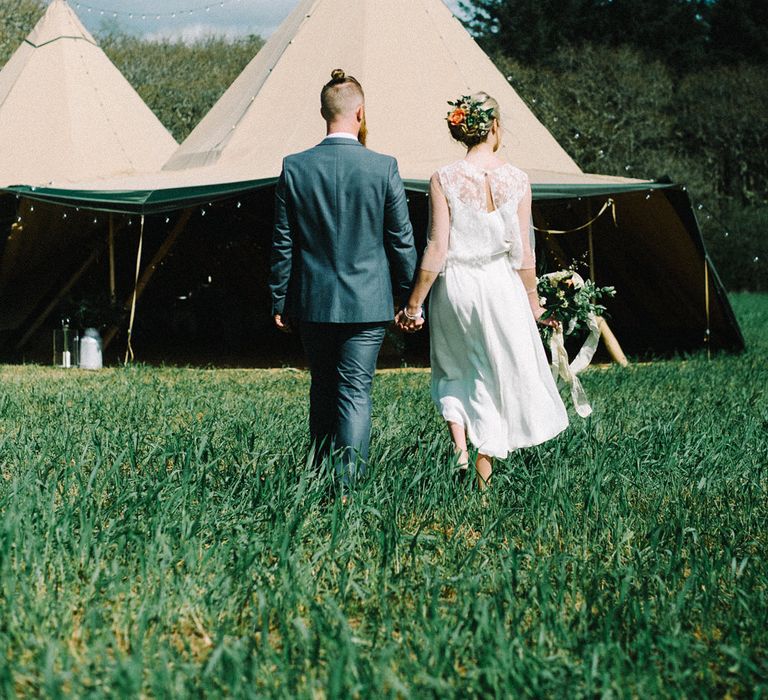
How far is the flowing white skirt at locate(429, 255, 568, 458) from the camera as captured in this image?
12.3 feet

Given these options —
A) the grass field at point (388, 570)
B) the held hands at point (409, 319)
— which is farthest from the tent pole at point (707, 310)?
the held hands at point (409, 319)

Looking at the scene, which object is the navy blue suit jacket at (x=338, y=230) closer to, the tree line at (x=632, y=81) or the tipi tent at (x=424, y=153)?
the tipi tent at (x=424, y=153)

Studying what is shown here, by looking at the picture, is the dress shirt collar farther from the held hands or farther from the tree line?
the tree line

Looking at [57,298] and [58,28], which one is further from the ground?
[58,28]

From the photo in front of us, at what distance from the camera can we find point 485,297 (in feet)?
12.2

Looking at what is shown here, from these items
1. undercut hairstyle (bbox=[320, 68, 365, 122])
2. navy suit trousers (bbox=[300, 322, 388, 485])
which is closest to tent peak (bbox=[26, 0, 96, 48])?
undercut hairstyle (bbox=[320, 68, 365, 122])

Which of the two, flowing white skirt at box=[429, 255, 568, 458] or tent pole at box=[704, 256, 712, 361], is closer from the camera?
flowing white skirt at box=[429, 255, 568, 458]

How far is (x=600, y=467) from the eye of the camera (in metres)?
3.69

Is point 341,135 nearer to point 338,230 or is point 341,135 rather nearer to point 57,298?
point 338,230

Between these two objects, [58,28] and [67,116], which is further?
[58,28]

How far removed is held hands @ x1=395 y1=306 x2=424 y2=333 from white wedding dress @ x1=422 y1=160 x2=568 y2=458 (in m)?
0.11

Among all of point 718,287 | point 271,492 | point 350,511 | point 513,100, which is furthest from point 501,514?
point 513,100

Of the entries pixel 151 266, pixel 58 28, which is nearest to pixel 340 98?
pixel 151 266

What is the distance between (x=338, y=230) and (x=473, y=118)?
682 mm
